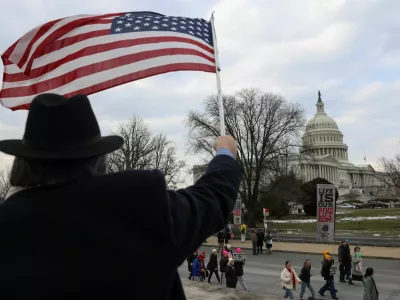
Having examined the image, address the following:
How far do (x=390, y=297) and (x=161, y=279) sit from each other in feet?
48.2

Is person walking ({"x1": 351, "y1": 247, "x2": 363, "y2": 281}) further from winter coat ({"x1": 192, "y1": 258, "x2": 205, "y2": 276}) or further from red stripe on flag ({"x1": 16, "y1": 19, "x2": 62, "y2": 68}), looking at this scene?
red stripe on flag ({"x1": 16, "y1": 19, "x2": 62, "y2": 68})

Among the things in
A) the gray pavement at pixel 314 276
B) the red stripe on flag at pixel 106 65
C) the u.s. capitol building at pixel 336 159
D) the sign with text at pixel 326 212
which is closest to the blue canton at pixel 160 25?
the red stripe on flag at pixel 106 65

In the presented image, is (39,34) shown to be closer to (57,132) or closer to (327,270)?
(57,132)

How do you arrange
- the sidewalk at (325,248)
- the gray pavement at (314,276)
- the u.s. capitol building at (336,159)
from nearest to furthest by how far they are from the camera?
the gray pavement at (314,276) < the sidewalk at (325,248) < the u.s. capitol building at (336,159)

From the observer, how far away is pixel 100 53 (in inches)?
207

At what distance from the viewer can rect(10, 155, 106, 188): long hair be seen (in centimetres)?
154

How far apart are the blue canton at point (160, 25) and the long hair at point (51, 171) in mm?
3982

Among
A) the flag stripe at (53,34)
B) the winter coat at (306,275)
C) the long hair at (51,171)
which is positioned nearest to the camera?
the long hair at (51,171)

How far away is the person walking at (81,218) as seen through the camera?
1432mm

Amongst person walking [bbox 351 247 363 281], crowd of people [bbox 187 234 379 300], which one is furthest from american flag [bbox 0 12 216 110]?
person walking [bbox 351 247 363 281]

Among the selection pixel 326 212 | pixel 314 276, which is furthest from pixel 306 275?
pixel 326 212

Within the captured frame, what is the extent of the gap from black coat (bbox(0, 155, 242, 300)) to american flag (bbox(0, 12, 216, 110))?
3643 mm

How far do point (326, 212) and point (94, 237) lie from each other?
61.4 ft

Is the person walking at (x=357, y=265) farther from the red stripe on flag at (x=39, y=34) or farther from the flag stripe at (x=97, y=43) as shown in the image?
the red stripe on flag at (x=39, y=34)
